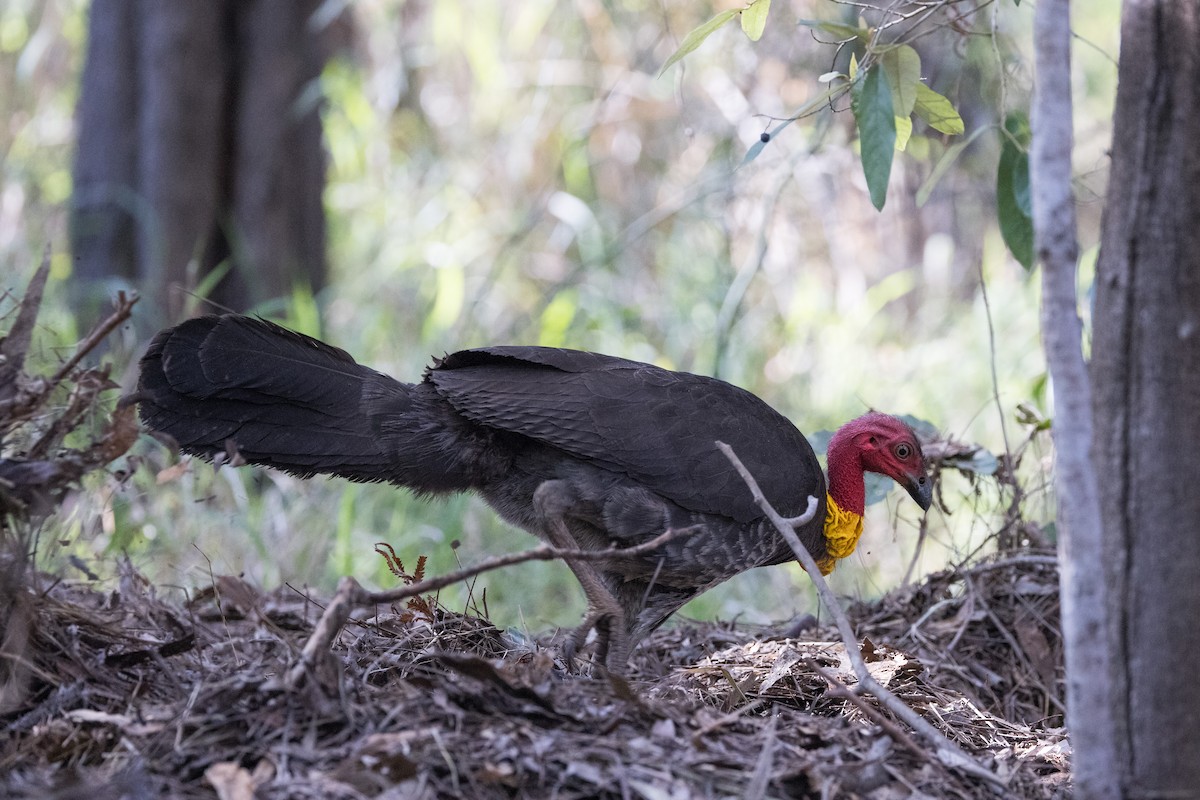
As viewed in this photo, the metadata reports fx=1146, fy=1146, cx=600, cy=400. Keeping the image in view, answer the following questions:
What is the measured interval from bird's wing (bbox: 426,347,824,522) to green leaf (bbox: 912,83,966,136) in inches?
42.5

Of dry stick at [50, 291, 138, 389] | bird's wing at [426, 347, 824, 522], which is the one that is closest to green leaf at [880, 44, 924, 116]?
bird's wing at [426, 347, 824, 522]

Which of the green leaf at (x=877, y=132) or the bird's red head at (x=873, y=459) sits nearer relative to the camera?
the green leaf at (x=877, y=132)

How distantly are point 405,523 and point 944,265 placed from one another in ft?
15.4

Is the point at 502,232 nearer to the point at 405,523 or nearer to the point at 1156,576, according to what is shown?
the point at 405,523

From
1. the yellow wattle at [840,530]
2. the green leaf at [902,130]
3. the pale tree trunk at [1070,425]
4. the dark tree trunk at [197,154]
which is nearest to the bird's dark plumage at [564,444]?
the yellow wattle at [840,530]

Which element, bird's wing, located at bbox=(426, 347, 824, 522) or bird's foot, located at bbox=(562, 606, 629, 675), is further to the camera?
bird's wing, located at bbox=(426, 347, 824, 522)

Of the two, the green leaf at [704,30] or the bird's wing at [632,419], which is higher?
the green leaf at [704,30]

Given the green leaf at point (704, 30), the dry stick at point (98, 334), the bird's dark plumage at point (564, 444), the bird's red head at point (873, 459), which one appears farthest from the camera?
the bird's red head at point (873, 459)

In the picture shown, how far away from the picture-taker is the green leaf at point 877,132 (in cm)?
279

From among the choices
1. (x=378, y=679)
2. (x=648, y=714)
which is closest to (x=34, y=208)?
(x=378, y=679)

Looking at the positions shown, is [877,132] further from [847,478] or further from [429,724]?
[429,724]

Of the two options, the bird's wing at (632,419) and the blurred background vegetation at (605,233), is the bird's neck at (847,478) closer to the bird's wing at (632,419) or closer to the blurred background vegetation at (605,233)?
the bird's wing at (632,419)

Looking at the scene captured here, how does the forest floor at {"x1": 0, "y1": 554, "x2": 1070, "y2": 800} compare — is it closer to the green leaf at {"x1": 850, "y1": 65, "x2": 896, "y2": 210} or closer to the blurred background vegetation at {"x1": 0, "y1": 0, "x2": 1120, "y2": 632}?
the green leaf at {"x1": 850, "y1": 65, "x2": 896, "y2": 210}

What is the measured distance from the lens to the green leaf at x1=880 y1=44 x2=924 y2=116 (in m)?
2.83
